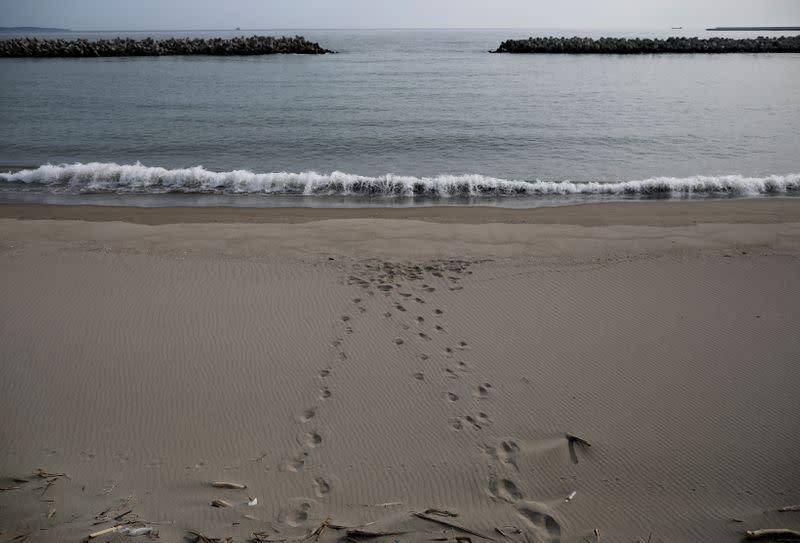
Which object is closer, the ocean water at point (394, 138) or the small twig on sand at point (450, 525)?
the small twig on sand at point (450, 525)

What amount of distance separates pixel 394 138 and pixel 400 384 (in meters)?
10.8

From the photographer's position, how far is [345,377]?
4090 millimetres

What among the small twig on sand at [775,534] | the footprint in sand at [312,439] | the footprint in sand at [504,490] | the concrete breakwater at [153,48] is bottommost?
the small twig on sand at [775,534]

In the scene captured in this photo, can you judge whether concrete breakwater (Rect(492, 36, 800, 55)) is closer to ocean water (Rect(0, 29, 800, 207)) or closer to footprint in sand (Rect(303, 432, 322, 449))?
ocean water (Rect(0, 29, 800, 207))

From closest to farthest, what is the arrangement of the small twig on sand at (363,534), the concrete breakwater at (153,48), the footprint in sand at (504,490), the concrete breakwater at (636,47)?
1. the small twig on sand at (363,534)
2. the footprint in sand at (504,490)
3. the concrete breakwater at (153,48)
4. the concrete breakwater at (636,47)

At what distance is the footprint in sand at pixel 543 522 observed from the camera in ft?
9.11

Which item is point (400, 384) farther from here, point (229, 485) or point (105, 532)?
point (105, 532)

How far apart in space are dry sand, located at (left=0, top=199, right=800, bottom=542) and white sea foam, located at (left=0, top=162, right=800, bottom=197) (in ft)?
10.4

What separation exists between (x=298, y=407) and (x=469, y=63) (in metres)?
34.4

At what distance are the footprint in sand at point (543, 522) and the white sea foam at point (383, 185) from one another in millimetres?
7435

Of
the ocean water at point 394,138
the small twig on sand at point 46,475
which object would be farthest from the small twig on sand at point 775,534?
the ocean water at point 394,138

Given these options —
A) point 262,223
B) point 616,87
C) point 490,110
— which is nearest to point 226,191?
point 262,223

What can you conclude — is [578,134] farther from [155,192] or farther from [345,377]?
[345,377]

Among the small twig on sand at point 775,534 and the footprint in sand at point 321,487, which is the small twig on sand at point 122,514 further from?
the small twig on sand at point 775,534
